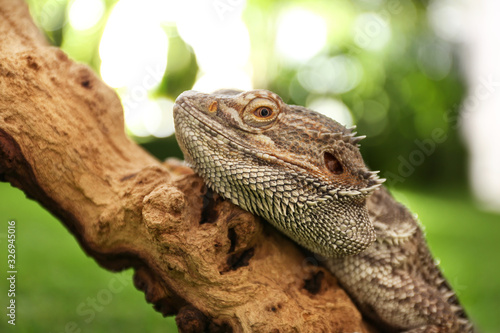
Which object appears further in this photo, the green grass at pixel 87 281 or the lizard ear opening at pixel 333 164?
the green grass at pixel 87 281

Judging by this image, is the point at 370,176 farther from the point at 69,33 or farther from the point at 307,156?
the point at 69,33

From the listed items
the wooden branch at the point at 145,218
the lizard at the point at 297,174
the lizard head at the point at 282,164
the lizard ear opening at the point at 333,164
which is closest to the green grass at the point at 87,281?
the wooden branch at the point at 145,218

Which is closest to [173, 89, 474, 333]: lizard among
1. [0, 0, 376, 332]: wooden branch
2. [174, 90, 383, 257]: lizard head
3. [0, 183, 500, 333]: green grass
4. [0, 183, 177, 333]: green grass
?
[174, 90, 383, 257]: lizard head

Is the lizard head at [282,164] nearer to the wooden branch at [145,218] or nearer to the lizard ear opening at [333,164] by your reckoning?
the lizard ear opening at [333,164]

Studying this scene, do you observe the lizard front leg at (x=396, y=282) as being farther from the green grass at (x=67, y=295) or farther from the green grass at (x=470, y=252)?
the green grass at (x=67, y=295)

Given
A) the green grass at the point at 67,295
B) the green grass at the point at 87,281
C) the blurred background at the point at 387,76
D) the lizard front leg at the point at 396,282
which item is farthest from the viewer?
the blurred background at the point at 387,76

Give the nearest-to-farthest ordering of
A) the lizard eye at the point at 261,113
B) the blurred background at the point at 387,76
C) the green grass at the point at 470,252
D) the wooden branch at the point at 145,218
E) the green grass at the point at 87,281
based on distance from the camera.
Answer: the wooden branch at the point at 145,218 < the lizard eye at the point at 261,113 < the green grass at the point at 87,281 < the green grass at the point at 470,252 < the blurred background at the point at 387,76

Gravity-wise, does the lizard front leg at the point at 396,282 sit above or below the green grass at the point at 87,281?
above

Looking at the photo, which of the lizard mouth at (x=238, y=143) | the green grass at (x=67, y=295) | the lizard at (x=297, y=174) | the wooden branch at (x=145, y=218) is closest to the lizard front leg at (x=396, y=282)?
the lizard at (x=297, y=174)

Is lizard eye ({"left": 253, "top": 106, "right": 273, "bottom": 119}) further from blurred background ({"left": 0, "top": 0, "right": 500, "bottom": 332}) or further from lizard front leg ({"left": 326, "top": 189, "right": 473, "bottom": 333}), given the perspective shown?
blurred background ({"left": 0, "top": 0, "right": 500, "bottom": 332})
